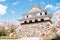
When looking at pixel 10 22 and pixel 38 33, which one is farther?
pixel 10 22

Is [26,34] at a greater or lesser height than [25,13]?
lesser

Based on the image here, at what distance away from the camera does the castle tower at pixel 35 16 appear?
87.0 feet

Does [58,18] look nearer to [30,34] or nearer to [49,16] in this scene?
[49,16]

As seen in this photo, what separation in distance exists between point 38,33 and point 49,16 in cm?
422

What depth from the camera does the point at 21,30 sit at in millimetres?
25375

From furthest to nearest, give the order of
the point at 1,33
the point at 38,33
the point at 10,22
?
the point at 10,22, the point at 1,33, the point at 38,33

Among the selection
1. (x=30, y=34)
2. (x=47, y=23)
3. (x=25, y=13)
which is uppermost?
(x=25, y=13)

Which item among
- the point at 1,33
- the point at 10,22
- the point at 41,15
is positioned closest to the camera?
the point at 1,33

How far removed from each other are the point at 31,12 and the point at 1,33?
706 centimetres

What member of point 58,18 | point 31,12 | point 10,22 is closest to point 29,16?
point 31,12

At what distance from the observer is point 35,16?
27.6 meters

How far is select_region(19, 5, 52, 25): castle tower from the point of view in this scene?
26.5m

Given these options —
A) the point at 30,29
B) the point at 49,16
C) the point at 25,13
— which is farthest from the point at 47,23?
the point at 25,13

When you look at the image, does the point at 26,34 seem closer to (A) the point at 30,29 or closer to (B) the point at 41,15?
(A) the point at 30,29
